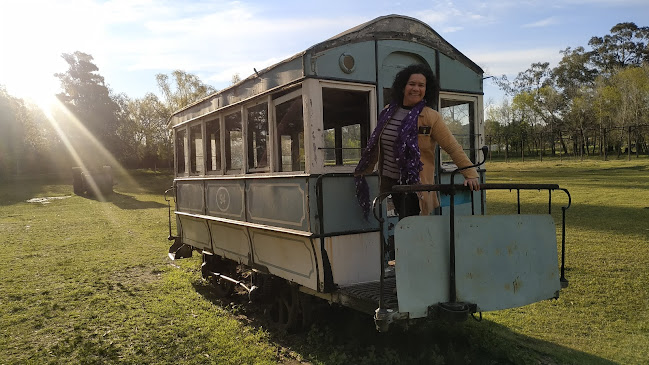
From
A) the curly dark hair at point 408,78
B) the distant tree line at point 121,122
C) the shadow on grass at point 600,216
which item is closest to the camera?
the curly dark hair at point 408,78

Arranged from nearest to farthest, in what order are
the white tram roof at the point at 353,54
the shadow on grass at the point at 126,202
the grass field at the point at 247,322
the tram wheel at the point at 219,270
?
the white tram roof at the point at 353,54, the grass field at the point at 247,322, the tram wheel at the point at 219,270, the shadow on grass at the point at 126,202

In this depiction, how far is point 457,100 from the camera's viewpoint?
5809mm

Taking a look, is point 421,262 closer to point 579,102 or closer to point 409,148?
point 409,148

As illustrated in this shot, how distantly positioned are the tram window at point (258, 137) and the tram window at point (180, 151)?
3.01 m

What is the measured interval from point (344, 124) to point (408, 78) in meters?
1.29

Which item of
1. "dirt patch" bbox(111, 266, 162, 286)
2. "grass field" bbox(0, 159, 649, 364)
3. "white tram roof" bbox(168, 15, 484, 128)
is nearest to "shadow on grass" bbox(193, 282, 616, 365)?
"grass field" bbox(0, 159, 649, 364)

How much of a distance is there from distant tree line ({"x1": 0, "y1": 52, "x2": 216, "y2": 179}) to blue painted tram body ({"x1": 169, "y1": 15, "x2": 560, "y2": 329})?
120ft

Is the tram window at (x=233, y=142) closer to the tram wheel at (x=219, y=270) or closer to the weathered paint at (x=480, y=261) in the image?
the tram wheel at (x=219, y=270)

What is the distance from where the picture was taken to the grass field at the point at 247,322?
4949 millimetres

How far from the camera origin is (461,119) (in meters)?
5.86

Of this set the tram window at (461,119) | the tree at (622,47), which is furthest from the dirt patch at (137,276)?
the tree at (622,47)

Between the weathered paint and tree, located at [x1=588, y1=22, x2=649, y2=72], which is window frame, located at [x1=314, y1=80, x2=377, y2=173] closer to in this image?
the weathered paint

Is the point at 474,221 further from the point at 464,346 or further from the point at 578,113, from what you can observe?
the point at 578,113

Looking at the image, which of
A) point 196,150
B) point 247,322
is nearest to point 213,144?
point 196,150
